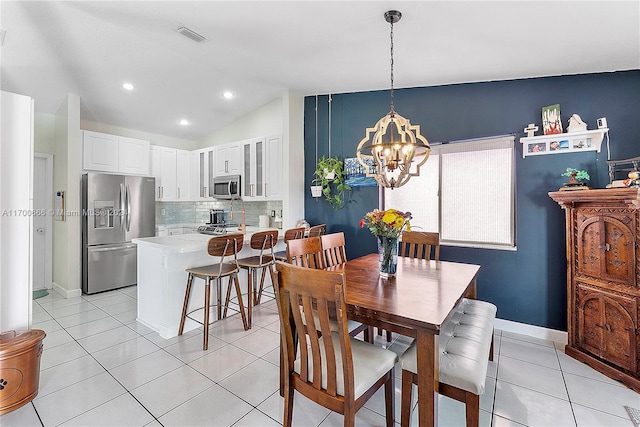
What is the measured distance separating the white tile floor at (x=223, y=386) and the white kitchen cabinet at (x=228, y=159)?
2.66 metres

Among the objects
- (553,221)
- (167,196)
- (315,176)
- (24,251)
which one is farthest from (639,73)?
(167,196)

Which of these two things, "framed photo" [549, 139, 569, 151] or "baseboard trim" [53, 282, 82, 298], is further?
"baseboard trim" [53, 282, 82, 298]

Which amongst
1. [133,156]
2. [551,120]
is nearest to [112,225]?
[133,156]

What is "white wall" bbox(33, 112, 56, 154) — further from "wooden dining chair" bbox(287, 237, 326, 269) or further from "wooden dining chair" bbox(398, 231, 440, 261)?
"wooden dining chair" bbox(398, 231, 440, 261)

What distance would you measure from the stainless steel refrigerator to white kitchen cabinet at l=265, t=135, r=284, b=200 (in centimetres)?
206

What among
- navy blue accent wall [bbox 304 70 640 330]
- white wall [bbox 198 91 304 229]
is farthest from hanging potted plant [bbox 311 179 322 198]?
navy blue accent wall [bbox 304 70 640 330]

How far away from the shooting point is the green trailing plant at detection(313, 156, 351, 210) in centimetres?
399

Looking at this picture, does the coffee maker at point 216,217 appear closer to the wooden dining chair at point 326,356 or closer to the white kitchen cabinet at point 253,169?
the white kitchen cabinet at point 253,169

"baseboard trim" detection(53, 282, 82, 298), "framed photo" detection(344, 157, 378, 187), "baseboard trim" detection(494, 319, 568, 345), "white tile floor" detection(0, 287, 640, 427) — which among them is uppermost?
"framed photo" detection(344, 157, 378, 187)

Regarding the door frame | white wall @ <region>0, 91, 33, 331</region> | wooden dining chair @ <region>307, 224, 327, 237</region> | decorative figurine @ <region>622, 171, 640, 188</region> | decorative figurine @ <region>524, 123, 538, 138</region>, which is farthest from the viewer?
the door frame

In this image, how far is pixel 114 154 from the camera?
457 cm

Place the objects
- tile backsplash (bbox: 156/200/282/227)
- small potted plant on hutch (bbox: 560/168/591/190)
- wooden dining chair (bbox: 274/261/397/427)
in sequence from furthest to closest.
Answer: tile backsplash (bbox: 156/200/282/227) < small potted plant on hutch (bbox: 560/168/591/190) < wooden dining chair (bbox: 274/261/397/427)

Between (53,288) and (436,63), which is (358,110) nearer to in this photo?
(436,63)

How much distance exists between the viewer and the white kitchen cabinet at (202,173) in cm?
526
